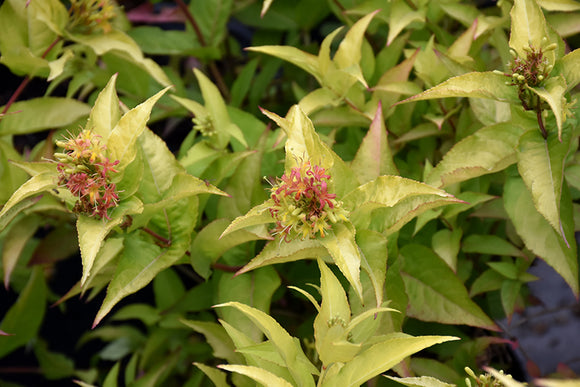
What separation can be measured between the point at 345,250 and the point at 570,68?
0.46 meters

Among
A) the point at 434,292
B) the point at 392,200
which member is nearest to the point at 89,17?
the point at 392,200

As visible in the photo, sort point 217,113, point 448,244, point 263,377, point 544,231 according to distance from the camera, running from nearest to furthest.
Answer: point 263,377 → point 544,231 → point 448,244 → point 217,113

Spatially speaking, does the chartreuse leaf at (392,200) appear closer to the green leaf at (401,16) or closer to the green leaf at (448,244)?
the green leaf at (448,244)

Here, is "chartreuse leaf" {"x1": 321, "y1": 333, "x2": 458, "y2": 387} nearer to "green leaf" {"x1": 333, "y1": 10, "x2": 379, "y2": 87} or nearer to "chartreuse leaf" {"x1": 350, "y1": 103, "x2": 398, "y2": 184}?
"chartreuse leaf" {"x1": 350, "y1": 103, "x2": 398, "y2": 184}

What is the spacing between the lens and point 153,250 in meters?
0.89

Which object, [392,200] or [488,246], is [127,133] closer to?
[392,200]

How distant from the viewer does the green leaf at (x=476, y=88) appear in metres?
0.77

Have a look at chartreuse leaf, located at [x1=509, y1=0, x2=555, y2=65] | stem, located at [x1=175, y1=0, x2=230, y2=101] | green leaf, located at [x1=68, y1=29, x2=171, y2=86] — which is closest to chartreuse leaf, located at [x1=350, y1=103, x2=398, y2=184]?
chartreuse leaf, located at [x1=509, y1=0, x2=555, y2=65]

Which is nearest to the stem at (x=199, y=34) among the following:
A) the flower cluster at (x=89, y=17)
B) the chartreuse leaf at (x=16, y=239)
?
the flower cluster at (x=89, y=17)

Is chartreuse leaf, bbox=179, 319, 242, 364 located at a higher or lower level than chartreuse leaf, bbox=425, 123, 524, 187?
lower

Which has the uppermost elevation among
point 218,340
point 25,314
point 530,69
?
point 530,69

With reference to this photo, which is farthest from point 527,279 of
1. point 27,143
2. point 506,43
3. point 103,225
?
point 27,143

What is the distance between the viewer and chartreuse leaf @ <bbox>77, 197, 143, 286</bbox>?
2.26 feet

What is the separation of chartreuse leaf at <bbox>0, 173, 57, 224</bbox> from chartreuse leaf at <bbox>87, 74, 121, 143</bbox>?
10 cm
